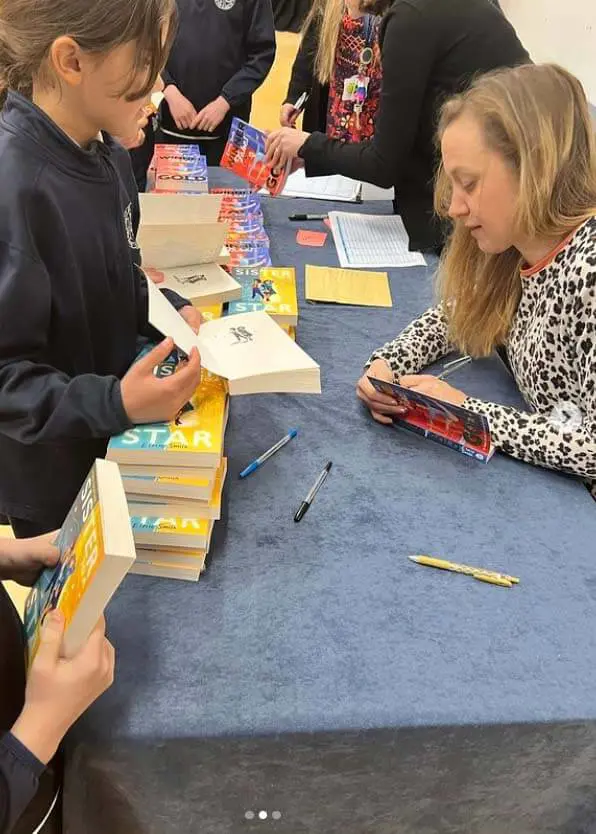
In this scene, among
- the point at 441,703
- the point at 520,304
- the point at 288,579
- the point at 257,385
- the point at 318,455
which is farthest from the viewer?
the point at 520,304

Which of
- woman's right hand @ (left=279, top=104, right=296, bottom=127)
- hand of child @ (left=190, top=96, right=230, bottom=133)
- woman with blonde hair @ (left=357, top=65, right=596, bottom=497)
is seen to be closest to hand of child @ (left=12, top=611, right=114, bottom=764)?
woman with blonde hair @ (left=357, top=65, right=596, bottom=497)

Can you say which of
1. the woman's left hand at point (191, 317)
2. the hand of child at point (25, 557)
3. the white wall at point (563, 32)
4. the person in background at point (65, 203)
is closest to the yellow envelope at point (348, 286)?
the woman's left hand at point (191, 317)

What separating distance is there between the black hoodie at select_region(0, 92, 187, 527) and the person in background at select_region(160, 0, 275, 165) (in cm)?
148

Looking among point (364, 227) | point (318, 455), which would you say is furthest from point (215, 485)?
point (364, 227)

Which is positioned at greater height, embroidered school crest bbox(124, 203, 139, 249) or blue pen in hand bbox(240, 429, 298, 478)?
embroidered school crest bbox(124, 203, 139, 249)

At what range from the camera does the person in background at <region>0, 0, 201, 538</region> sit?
2.82 ft

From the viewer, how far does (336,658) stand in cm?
84

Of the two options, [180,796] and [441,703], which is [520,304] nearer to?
[441,703]

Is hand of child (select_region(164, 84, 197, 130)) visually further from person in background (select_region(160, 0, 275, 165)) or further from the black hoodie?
the black hoodie

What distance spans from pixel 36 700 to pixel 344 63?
1957 mm

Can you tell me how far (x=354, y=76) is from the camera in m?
2.11

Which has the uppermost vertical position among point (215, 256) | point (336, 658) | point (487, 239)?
point (487, 239)

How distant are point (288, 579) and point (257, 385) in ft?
0.92

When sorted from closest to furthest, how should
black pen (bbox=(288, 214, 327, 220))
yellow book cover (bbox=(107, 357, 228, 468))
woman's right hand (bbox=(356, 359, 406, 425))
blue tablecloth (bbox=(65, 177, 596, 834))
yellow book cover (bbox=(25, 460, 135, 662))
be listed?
1. yellow book cover (bbox=(25, 460, 135, 662))
2. blue tablecloth (bbox=(65, 177, 596, 834))
3. yellow book cover (bbox=(107, 357, 228, 468))
4. woman's right hand (bbox=(356, 359, 406, 425))
5. black pen (bbox=(288, 214, 327, 220))
